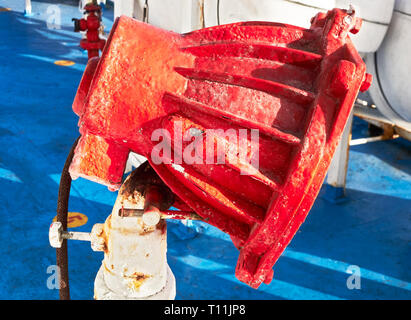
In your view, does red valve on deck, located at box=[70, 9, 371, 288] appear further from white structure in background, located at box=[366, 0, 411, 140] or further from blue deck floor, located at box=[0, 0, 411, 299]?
blue deck floor, located at box=[0, 0, 411, 299]

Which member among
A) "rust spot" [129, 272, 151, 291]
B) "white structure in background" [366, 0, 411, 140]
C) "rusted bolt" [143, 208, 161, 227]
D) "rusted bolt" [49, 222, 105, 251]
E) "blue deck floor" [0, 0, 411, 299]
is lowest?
"blue deck floor" [0, 0, 411, 299]

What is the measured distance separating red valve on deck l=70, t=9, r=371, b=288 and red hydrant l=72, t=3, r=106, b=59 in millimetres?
1524

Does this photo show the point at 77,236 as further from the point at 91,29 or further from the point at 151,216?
the point at 91,29

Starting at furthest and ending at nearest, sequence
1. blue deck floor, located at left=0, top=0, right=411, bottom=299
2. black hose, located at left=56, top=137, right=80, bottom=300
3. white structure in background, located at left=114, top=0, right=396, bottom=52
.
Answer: blue deck floor, located at left=0, top=0, right=411, bottom=299
white structure in background, located at left=114, top=0, right=396, bottom=52
black hose, located at left=56, top=137, right=80, bottom=300

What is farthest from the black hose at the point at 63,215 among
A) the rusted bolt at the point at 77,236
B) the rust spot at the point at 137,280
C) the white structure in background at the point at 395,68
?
the white structure in background at the point at 395,68

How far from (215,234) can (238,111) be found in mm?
1989

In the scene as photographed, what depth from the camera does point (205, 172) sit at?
0.78 metres

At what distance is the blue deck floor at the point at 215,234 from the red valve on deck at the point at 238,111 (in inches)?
60.3

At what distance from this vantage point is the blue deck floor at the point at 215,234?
2258mm

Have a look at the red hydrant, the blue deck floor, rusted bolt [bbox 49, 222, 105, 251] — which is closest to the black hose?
rusted bolt [bbox 49, 222, 105, 251]

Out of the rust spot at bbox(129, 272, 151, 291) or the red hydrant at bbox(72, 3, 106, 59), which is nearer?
the rust spot at bbox(129, 272, 151, 291)

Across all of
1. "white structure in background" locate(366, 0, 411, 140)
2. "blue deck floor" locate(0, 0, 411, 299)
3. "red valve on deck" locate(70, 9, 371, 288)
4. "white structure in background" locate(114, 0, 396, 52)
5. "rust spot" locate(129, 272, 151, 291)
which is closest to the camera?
"red valve on deck" locate(70, 9, 371, 288)

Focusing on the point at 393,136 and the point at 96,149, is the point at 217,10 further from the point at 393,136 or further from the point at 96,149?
the point at 393,136

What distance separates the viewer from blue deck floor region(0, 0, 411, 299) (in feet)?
7.41
